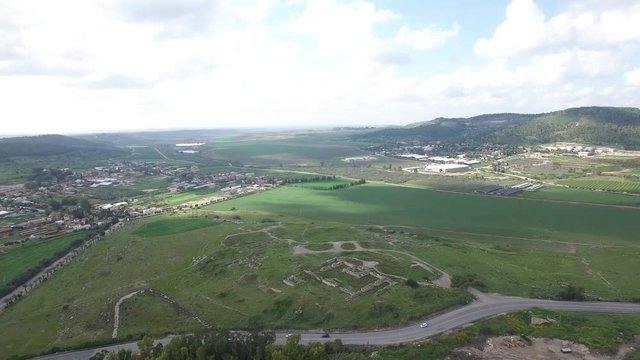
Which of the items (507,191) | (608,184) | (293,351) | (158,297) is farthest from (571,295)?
(608,184)

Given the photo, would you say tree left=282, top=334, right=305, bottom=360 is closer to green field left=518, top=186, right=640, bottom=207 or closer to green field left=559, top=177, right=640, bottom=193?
green field left=518, top=186, right=640, bottom=207

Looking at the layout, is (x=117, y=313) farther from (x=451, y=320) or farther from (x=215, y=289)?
(x=451, y=320)

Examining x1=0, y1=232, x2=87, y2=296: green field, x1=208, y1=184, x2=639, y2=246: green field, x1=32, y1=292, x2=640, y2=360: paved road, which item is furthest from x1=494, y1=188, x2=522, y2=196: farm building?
x1=0, y1=232, x2=87, y2=296: green field

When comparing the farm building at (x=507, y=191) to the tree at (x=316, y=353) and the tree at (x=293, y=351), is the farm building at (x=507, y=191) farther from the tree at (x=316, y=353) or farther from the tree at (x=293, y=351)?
the tree at (x=293, y=351)

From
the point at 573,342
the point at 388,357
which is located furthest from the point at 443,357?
the point at 573,342

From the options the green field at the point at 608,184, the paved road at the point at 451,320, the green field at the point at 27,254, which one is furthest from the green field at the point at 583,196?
the green field at the point at 27,254
